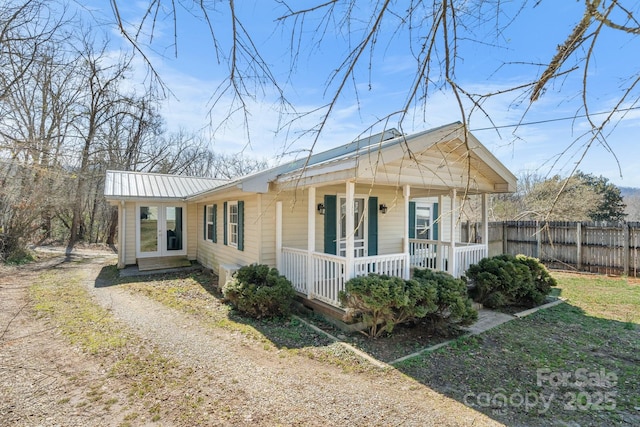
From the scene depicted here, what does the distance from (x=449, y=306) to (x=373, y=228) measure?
3.41 metres

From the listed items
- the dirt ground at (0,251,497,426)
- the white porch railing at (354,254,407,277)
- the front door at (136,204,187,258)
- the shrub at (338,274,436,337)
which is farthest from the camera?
the front door at (136,204,187,258)

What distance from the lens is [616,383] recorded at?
3693mm

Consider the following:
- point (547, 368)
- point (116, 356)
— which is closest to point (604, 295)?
point (547, 368)

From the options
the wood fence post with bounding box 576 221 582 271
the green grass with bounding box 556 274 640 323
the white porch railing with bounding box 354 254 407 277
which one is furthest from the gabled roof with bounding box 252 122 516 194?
the wood fence post with bounding box 576 221 582 271

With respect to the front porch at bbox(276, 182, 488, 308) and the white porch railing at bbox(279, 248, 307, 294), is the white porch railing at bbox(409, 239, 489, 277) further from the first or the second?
the white porch railing at bbox(279, 248, 307, 294)

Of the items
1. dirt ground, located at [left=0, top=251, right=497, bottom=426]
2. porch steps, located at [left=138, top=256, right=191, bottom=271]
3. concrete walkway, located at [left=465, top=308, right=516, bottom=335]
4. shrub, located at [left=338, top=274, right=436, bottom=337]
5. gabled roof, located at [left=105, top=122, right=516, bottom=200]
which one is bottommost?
concrete walkway, located at [left=465, top=308, right=516, bottom=335]

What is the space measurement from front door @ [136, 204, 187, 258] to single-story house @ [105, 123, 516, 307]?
34 mm

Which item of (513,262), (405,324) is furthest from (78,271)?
(513,262)

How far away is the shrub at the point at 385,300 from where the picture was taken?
4.65m

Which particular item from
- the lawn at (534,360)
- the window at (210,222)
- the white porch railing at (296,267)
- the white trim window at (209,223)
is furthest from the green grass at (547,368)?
the white trim window at (209,223)

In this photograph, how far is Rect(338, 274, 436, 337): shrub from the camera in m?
4.65

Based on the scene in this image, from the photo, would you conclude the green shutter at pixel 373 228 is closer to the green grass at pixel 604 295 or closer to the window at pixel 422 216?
the window at pixel 422 216

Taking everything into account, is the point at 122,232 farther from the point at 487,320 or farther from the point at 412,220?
the point at 487,320

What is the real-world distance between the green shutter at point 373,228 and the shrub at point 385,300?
9.89 feet
